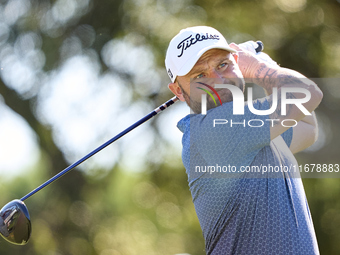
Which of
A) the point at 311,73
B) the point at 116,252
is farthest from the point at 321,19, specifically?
the point at 116,252

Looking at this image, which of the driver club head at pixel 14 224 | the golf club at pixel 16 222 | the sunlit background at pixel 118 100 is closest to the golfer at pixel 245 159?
the golf club at pixel 16 222

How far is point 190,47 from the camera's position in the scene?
172 centimetres

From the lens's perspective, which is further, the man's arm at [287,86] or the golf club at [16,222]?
the golf club at [16,222]

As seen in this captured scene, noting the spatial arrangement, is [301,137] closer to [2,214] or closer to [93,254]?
[2,214]

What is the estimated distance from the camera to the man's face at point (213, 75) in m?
1.67

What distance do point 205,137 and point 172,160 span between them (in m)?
5.04

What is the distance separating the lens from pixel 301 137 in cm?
183

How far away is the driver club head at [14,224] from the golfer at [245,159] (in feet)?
4.10

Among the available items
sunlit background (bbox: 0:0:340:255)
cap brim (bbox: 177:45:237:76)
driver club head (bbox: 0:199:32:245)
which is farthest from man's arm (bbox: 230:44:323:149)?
sunlit background (bbox: 0:0:340:255)

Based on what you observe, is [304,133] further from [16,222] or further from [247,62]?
[16,222]

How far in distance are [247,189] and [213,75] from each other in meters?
0.44

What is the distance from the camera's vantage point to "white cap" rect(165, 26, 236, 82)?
1.69 meters

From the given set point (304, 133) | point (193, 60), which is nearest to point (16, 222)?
point (193, 60)

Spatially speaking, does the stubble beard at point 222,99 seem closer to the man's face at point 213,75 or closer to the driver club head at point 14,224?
the man's face at point 213,75
